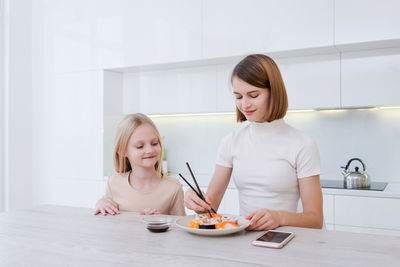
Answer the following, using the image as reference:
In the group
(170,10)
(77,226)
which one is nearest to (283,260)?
(77,226)

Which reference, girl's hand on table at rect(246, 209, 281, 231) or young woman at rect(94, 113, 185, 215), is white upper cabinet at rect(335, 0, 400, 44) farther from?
girl's hand on table at rect(246, 209, 281, 231)

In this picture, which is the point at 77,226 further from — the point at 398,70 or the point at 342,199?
the point at 398,70

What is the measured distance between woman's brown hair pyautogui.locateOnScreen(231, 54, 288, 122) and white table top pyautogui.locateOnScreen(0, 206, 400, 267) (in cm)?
48

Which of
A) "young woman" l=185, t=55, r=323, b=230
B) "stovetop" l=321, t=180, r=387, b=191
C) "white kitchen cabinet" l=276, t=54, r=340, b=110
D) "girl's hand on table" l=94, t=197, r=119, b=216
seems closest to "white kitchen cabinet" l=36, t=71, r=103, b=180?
"white kitchen cabinet" l=276, t=54, r=340, b=110

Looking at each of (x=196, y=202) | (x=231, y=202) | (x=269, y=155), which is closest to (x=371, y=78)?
(x=231, y=202)

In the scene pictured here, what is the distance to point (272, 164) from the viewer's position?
160 cm

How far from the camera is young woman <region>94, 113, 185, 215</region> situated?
1805mm

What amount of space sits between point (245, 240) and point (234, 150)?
608mm

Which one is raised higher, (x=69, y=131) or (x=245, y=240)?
(x=69, y=131)

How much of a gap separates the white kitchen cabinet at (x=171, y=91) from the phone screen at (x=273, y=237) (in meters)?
2.22

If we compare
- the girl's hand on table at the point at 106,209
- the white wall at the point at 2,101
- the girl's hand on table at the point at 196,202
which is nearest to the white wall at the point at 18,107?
the white wall at the point at 2,101

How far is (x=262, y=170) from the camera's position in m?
1.62

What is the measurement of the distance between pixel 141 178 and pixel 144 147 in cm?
18

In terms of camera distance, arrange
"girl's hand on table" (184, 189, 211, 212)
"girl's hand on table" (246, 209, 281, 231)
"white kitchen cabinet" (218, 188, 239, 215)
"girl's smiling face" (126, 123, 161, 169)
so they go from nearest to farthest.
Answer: "girl's hand on table" (246, 209, 281, 231), "girl's hand on table" (184, 189, 211, 212), "girl's smiling face" (126, 123, 161, 169), "white kitchen cabinet" (218, 188, 239, 215)
